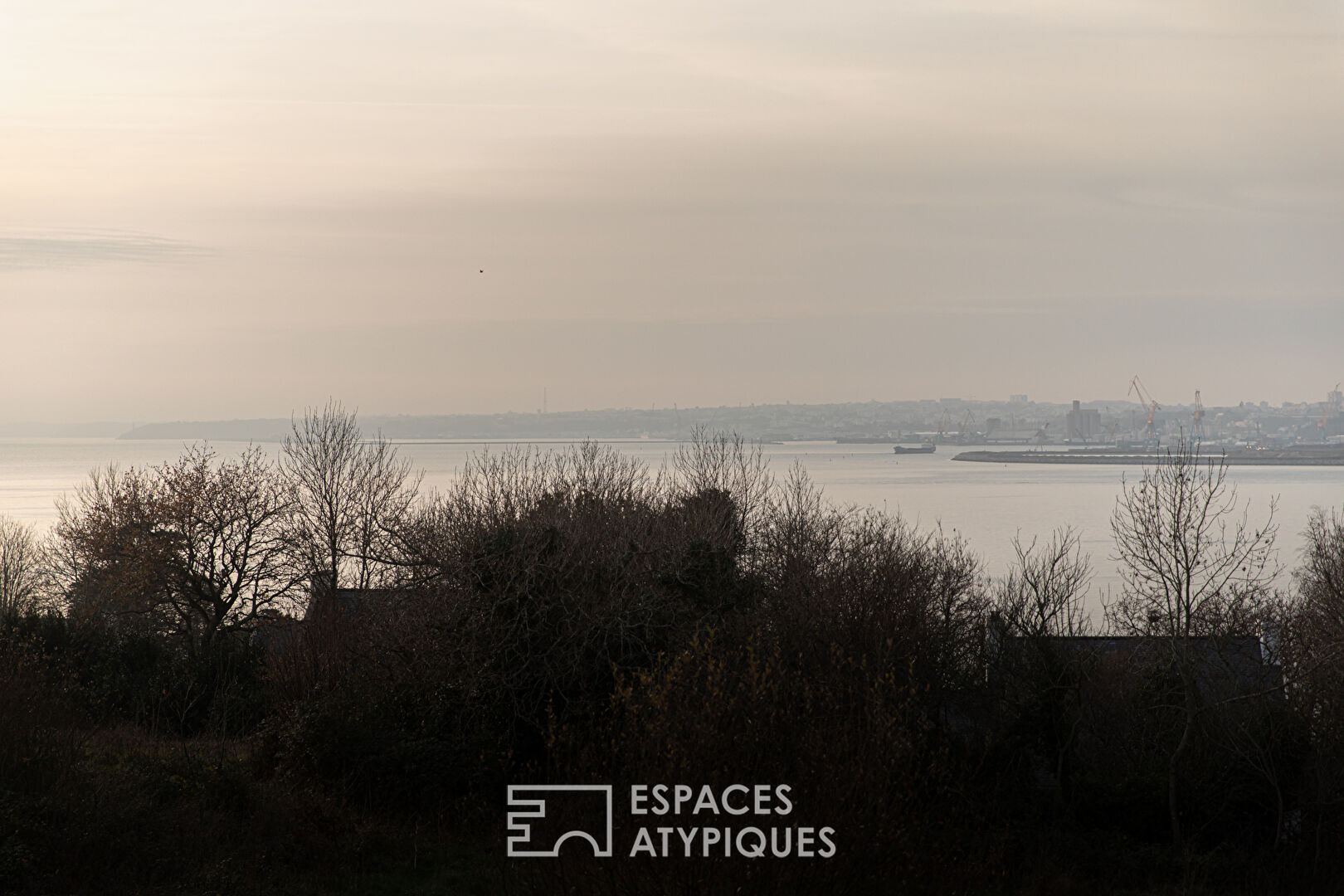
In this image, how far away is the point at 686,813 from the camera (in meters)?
9.22

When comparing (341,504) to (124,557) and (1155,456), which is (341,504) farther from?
(1155,456)

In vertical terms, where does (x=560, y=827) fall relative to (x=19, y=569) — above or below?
above

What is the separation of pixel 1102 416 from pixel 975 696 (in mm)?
183706

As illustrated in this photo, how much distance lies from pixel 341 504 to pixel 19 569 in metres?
14.4

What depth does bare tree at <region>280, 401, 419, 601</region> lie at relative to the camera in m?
Answer: 40.2

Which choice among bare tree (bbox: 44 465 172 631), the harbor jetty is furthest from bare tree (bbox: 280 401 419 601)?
the harbor jetty

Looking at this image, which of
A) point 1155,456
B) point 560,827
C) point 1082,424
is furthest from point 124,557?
point 1082,424

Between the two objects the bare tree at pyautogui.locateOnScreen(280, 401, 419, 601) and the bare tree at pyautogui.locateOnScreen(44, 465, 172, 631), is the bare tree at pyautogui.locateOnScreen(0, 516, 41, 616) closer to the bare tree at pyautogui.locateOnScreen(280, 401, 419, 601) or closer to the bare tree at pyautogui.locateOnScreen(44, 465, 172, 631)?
the bare tree at pyautogui.locateOnScreen(44, 465, 172, 631)

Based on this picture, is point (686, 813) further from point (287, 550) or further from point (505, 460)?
point (287, 550)

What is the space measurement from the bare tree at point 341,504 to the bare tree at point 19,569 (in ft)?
31.1

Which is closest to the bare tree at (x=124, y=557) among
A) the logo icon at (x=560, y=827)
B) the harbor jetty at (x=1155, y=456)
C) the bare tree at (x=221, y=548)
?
the bare tree at (x=221, y=548)

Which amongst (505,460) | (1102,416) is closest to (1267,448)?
(1102,416)

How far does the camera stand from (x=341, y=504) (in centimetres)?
4434

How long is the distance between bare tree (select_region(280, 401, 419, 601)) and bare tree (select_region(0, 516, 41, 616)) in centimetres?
947
